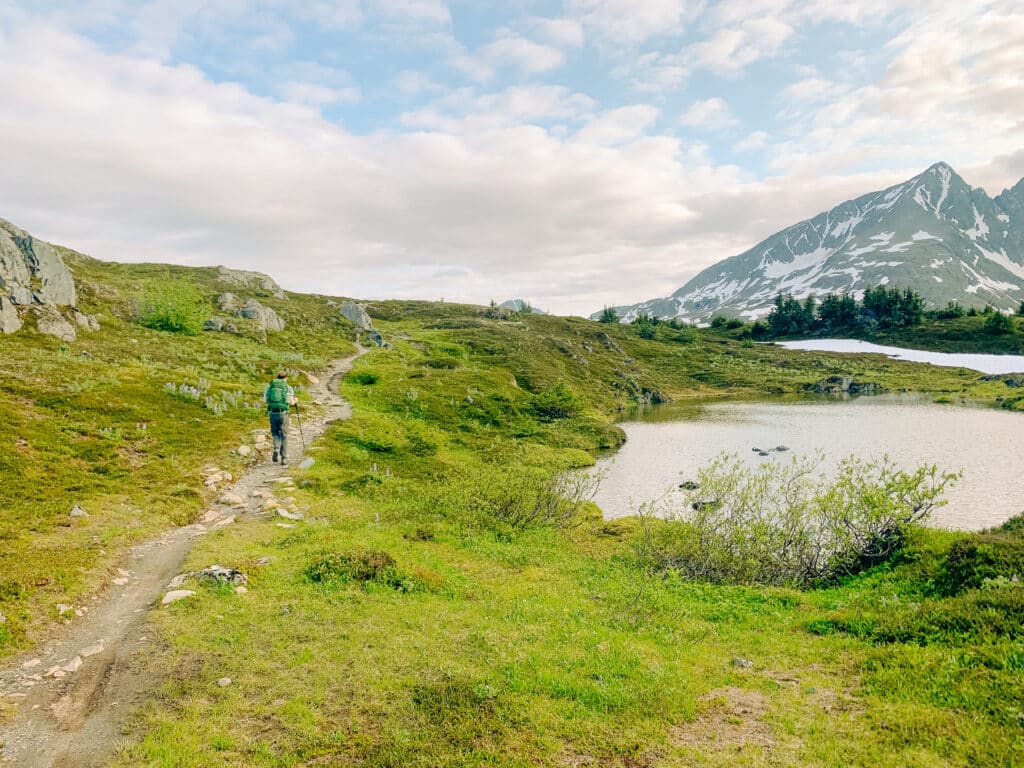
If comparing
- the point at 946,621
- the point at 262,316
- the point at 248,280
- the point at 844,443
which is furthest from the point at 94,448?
the point at 248,280

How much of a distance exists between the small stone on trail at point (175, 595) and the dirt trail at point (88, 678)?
374 millimetres

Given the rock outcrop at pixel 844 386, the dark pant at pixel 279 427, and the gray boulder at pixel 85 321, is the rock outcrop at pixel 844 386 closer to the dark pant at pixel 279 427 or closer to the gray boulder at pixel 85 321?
the dark pant at pixel 279 427

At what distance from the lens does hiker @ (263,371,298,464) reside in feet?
86.6

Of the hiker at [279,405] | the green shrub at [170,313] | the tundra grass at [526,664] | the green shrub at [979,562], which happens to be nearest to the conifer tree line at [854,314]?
the green shrub at [170,313]

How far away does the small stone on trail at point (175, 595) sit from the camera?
44.1 feet

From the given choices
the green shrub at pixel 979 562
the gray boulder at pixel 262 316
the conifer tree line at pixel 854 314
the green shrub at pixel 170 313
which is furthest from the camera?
the conifer tree line at pixel 854 314

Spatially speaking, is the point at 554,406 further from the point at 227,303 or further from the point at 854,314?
the point at 854,314

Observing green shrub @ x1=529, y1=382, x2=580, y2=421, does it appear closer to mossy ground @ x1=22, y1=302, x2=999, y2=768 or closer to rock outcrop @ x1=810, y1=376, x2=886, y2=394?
mossy ground @ x1=22, y1=302, x2=999, y2=768

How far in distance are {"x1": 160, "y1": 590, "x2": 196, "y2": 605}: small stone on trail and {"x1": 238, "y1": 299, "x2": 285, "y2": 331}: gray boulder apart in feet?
245

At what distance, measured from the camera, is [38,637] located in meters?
11.4

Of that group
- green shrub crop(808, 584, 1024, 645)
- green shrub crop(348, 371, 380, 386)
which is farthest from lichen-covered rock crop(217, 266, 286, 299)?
green shrub crop(808, 584, 1024, 645)

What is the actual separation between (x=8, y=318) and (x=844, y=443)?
248 feet

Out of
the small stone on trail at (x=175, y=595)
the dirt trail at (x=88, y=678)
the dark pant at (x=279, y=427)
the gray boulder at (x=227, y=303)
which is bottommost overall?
the dirt trail at (x=88, y=678)

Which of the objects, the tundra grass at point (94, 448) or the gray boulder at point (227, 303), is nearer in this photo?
the tundra grass at point (94, 448)
